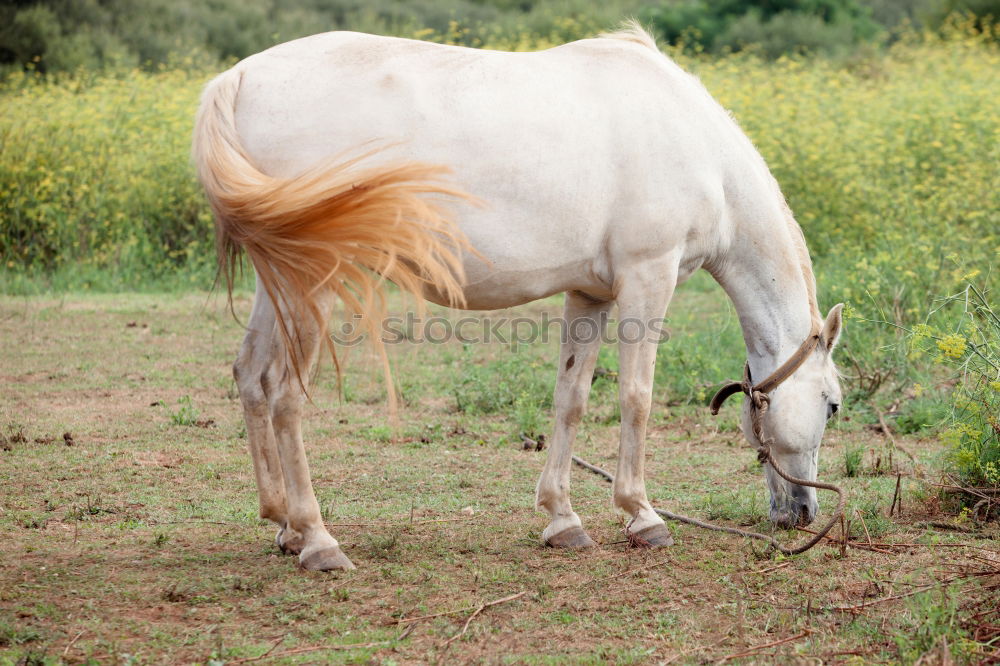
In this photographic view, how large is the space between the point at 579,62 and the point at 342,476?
2.47m

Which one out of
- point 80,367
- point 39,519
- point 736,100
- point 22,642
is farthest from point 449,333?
point 736,100

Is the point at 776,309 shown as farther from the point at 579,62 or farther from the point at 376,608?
the point at 376,608

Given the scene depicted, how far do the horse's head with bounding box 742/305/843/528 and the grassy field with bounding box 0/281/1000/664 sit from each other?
0.16 metres

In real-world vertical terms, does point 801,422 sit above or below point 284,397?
below

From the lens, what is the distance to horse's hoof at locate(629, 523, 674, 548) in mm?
4207

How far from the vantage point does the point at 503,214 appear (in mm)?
3785

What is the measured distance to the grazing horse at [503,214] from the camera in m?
3.44

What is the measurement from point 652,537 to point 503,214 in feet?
5.04

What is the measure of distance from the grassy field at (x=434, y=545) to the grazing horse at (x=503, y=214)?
1.07 feet

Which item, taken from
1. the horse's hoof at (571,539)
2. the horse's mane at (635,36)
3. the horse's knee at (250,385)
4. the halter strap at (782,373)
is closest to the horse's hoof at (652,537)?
the horse's hoof at (571,539)

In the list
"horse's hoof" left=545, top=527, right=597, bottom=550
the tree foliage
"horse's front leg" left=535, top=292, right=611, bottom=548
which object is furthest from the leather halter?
the tree foliage

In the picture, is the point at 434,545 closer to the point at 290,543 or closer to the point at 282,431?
the point at 290,543

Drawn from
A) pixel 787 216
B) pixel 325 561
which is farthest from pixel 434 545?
pixel 787 216

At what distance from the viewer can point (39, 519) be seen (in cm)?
434
